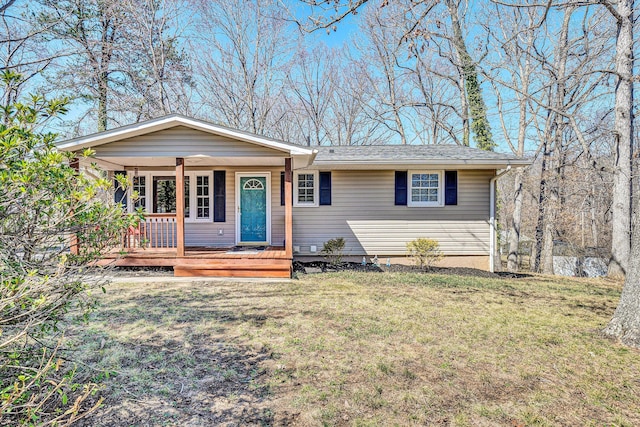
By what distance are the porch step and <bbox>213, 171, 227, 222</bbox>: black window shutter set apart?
7.68 feet

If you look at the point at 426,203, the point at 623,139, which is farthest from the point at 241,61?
the point at 623,139

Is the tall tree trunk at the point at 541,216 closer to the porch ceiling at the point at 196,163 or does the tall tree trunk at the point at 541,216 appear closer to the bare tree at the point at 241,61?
the porch ceiling at the point at 196,163

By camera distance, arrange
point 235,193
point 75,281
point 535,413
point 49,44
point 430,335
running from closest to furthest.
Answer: point 75,281, point 535,413, point 430,335, point 235,193, point 49,44

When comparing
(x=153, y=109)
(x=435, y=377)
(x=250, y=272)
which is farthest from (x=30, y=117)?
(x=153, y=109)

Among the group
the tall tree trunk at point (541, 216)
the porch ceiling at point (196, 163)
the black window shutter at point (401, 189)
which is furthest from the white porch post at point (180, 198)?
the tall tree trunk at point (541, 216)

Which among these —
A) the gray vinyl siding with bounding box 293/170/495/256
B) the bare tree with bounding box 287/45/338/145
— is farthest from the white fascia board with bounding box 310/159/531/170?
the bare tree with bounding box 287/45/338/145

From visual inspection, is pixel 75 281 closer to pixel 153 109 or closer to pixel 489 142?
pixel 153 109

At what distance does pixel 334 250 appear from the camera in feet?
29.0

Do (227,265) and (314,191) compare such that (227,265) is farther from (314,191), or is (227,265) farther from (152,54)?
(152,54)

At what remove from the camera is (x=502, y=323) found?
4.41 metres

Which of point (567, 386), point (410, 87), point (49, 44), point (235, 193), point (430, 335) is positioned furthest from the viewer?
point (410, 87)

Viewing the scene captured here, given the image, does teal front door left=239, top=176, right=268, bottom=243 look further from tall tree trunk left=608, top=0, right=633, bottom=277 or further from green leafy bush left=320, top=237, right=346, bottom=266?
tall tree trunk left=608, top=0, right=633, bottom=277

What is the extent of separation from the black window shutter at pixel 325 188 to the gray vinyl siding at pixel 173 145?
2.35 metres

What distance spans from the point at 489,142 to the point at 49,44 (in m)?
18.3
